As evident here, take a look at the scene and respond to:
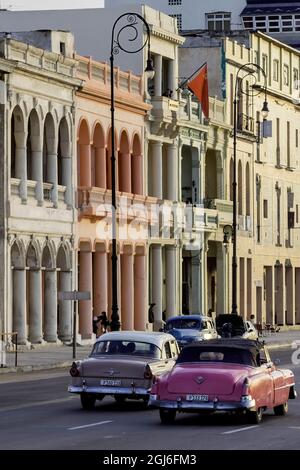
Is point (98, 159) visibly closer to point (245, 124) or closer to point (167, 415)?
point (245, 124)

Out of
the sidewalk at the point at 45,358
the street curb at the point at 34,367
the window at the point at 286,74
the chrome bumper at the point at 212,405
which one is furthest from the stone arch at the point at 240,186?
the chrome bumper at the point at 212,405

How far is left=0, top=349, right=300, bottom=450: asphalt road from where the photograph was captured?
83.1 ft

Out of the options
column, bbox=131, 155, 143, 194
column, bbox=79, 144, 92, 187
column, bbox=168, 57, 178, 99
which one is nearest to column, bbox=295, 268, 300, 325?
column, bbox=168, 57, 178, 99

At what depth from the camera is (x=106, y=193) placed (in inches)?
2798

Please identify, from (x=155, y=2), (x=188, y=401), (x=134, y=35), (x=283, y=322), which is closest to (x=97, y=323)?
(x=134, y=35)

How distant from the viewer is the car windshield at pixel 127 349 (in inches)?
1352

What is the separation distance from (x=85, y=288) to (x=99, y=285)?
1.70 m

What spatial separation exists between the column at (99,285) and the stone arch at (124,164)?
3895 millimetres

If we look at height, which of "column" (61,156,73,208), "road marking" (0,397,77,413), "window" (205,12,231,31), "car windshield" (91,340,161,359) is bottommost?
"road marking" (0,397,77,413)

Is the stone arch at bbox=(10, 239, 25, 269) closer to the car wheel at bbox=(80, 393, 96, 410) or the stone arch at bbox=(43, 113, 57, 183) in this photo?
the stone arch at bbox=(43, 113, 57, 183)

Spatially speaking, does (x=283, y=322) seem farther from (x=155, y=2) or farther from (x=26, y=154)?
(x=26, y=154)

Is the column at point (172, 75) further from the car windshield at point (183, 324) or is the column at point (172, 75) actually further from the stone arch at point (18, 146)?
the car windshield at point (183, 324)

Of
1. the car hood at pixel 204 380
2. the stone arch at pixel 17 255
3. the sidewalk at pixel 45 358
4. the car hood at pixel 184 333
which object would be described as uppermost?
the stone arch at pixel 17 255

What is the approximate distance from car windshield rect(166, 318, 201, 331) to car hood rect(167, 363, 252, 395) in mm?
28120
